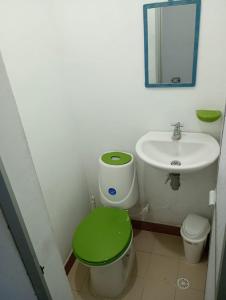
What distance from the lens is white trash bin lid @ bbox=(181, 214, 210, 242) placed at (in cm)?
157

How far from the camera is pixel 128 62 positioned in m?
1.41

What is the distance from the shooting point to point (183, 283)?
5.16 ft

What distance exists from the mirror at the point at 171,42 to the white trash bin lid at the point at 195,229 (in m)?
0.92

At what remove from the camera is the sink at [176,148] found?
135 centimetres

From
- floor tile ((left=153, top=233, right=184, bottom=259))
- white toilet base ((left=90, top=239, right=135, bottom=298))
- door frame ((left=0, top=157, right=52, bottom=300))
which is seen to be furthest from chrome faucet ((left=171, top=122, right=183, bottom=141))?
door frame ((left=0, top=157, right=52, bottom=300))

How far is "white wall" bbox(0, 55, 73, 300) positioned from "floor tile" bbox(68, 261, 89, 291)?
90 cm

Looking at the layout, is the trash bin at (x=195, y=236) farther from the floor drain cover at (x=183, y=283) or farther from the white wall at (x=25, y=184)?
→ the white wall at (x=25, y=184)

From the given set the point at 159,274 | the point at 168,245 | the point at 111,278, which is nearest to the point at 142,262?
the point at 159,274

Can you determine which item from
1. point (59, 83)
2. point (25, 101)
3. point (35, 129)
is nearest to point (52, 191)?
point (35, 129)

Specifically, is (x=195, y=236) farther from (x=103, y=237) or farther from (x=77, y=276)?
(x=77, y=276)

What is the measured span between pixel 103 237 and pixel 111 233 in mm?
54

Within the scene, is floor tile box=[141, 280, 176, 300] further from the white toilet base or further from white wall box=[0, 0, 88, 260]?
white wall box=[0, 0, 88, 260]

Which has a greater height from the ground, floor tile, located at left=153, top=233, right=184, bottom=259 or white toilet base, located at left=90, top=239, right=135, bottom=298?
white toilet base, located at left=90, top=239, right=135, bottom=298


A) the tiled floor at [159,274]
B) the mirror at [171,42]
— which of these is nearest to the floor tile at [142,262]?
the tiled floor at [159,274]
